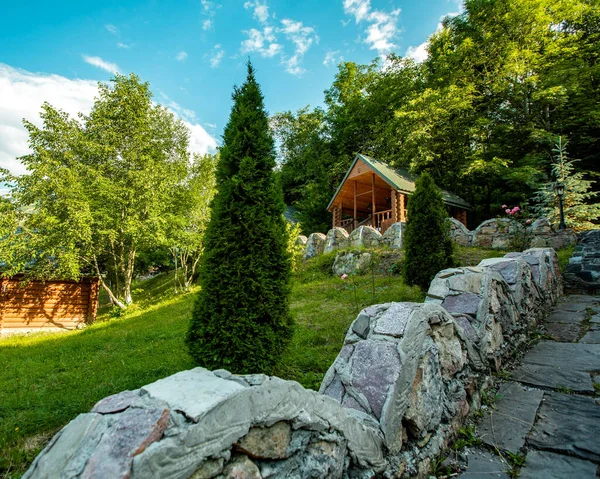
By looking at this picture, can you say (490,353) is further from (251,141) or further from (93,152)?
(93,152)

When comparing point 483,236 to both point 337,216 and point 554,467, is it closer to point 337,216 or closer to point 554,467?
point 337,216

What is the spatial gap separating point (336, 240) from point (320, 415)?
10.7m

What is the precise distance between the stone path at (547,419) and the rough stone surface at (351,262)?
19.0 feet

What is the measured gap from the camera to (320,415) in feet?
4.00

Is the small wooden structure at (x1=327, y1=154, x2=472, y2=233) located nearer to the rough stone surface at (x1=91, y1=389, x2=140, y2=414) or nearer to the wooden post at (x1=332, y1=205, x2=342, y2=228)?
the wooden post at (x1=332, y1=205, x2=342, y2=228)

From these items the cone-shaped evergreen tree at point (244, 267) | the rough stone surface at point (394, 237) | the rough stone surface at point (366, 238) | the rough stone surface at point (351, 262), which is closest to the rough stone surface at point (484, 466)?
the cone-shaped evergreen tree at point (244, 267)

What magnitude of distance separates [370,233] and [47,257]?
12065 mm

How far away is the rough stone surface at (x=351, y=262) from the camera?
9133 mm

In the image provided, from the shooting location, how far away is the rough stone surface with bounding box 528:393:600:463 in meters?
1.72

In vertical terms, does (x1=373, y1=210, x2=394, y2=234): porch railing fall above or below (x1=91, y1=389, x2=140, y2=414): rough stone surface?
above

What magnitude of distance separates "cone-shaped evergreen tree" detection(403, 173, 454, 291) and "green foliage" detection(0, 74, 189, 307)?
1006 cm

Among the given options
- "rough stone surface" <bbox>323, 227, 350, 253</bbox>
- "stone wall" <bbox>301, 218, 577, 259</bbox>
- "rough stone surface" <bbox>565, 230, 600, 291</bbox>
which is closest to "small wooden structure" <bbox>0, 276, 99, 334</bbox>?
"stone wall" <bbox>301, 218, 577, 259</bbox>

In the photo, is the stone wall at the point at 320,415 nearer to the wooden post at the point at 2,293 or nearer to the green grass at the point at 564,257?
the green grass at the point at 564,257

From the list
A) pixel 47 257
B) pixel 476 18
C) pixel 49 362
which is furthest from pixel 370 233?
pixel 476 18
